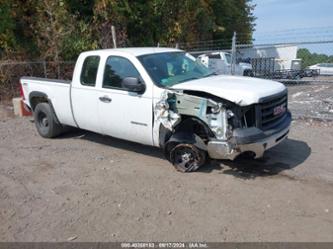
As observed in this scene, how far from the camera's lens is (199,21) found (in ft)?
73.3

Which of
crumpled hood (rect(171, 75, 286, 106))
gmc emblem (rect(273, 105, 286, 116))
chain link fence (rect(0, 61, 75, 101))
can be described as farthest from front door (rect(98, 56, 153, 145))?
chain link fence (rect(0, 61, 75, 101))

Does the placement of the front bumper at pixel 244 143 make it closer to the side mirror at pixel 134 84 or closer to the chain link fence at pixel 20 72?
the side mirror at pixel 134 84

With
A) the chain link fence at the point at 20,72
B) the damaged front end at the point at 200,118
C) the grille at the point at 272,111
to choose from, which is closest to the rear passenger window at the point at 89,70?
the damaged front end at the point at 200,118

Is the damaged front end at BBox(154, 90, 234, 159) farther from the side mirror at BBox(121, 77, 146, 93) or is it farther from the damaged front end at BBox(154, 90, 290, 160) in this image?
the side mirror at BBox(121, 77, 146, 93)

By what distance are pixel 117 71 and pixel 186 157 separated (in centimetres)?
191

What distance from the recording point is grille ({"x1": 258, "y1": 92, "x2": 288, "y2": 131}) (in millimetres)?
5213

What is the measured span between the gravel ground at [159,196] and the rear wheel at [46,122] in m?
0.78

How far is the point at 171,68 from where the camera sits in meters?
6.23

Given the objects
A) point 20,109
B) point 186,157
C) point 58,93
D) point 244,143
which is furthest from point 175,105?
point 20,109

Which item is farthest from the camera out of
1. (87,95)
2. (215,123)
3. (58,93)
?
(58,93)

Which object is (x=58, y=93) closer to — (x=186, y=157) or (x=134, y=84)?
(x=134, y=84)

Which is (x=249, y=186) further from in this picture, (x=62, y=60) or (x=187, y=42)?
(x=187, y=42)

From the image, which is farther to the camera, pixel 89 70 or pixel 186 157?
pixel 89 70

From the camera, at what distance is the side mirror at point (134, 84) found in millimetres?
5754
